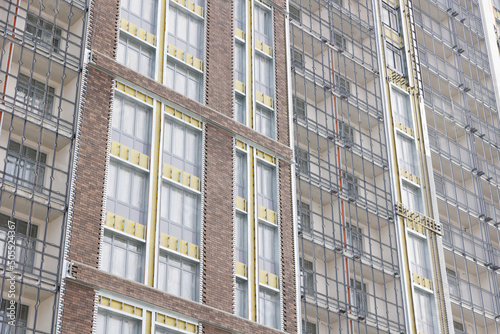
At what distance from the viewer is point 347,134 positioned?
53.6m

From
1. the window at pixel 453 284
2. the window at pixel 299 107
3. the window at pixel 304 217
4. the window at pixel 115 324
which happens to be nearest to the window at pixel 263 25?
the window at pixel 299 107

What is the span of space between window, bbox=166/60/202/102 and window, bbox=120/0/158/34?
208 centimetres

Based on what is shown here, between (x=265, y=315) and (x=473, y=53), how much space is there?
111ft

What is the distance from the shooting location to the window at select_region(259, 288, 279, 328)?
4253 cm

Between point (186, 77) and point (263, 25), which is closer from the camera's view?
point (186, 77)

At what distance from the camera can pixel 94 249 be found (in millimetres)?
36938

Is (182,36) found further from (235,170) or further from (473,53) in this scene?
(473,53)

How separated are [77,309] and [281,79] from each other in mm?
20088

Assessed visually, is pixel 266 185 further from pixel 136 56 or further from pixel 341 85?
pixel 341 85

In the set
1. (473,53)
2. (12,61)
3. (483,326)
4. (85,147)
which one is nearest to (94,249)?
(85,147)

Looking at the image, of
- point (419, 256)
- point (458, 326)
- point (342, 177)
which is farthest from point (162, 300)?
point (458, 326)

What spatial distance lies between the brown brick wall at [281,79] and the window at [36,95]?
13331 millimetres

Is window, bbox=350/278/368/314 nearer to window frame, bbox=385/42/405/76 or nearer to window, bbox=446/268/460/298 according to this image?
window, bbox=446/268/460/298

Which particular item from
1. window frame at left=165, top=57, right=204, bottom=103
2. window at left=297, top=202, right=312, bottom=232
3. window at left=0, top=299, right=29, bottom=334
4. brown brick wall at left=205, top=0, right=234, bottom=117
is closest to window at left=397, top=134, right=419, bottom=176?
window at left=297, top=202, right=312, bottom=232
